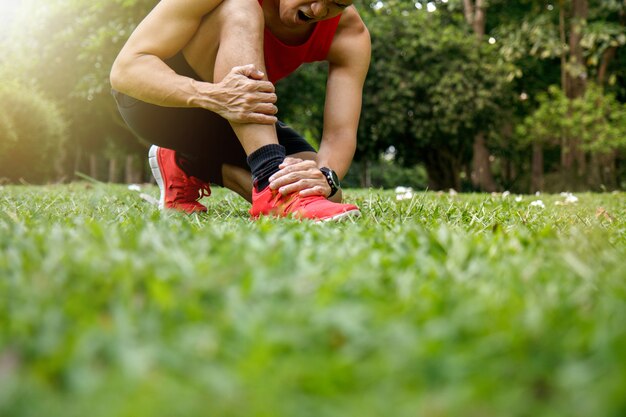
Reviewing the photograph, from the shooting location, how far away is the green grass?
0.55 m

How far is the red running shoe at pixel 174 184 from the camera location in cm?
282

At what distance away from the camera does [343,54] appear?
284 cm

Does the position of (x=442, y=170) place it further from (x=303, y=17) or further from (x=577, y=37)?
(x=303, y=17)

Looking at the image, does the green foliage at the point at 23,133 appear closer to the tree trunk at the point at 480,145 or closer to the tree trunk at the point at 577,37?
the tree trunk at the point at 480,145

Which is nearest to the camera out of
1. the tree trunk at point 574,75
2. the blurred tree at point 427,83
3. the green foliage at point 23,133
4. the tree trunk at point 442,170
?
the green foliage at point 23,133

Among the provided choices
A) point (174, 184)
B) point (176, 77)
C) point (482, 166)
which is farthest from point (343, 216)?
point (482, 166)

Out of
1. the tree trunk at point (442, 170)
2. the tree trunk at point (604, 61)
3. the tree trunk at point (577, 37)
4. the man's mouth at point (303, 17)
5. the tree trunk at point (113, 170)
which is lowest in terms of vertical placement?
the tree trunk at point (113, 170)

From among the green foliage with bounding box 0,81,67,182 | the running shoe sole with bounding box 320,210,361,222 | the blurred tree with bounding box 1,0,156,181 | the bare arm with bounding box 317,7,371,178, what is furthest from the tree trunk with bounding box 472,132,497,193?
the running shoe sole with bounding box 320,210,361,222

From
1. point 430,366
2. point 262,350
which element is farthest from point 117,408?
point 430,366

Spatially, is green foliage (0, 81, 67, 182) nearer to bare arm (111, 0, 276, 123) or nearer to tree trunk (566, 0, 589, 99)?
bare arm (111, 0, 276, 123)

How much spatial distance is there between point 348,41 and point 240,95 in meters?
0.85

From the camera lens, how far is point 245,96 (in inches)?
87.0

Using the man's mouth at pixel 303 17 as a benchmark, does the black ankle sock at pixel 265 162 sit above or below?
below

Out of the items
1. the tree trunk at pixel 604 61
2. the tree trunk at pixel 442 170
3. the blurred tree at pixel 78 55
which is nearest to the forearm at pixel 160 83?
the blurred tree at pixel 78 55
